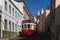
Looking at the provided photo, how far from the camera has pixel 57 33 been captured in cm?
2619

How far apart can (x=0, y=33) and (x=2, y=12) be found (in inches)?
119

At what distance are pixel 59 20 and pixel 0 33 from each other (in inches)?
342

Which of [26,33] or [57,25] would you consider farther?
[26,33]

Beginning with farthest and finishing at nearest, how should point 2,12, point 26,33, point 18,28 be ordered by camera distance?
point 18,28 → point 26,33 → point 2,12

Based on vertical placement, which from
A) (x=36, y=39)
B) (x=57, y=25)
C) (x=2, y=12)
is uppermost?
(x=2, y=12)

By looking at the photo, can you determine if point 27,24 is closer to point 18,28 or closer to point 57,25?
point 18,28

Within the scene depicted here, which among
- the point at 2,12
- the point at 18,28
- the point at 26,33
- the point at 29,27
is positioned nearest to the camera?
the point at 2,12

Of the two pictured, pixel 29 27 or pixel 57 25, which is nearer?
pixel 57 25

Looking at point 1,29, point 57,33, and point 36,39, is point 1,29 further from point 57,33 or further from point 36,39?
point 57,33

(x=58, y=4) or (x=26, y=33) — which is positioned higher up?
(x=58, y=4)

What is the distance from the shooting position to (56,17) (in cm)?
2692

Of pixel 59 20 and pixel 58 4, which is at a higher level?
pixel 58 4

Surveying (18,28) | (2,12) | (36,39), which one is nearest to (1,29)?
(2,12)

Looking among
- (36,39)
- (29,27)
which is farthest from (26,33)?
(36,39)
